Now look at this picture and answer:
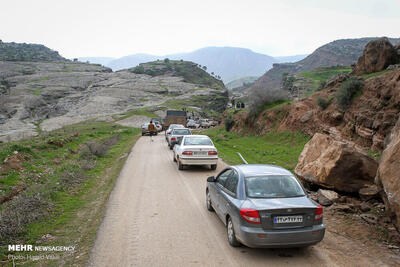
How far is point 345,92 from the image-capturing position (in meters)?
19.5

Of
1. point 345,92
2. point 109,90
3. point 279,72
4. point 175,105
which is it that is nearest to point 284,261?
point 345,92

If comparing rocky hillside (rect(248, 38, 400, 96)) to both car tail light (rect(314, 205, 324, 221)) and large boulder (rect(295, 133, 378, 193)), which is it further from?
car tail light (rect(314, 205, 324, 221))

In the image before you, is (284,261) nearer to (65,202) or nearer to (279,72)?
(65,202)

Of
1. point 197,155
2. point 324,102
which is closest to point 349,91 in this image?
point 324,102

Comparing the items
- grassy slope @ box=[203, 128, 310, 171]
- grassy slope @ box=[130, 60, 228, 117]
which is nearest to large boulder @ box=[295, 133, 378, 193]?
grassy slope @ box=[203, 128, 310, 171]

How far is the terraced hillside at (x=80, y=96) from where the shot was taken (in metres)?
74.8

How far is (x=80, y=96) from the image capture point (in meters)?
95.8

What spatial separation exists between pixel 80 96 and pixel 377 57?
9000 centimetres

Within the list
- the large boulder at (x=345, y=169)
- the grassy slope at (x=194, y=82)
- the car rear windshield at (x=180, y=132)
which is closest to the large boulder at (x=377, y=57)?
the car rear windshield at (x=180, y=132)

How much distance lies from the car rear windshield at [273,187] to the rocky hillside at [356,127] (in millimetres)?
1735

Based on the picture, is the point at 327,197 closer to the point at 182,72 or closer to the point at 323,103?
the point at 323,103

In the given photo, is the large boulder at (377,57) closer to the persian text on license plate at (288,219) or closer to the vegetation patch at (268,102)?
the vegetation patch at (268,102)

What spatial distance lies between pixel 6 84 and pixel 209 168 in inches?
4335

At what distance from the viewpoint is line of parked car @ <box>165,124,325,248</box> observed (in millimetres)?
4984
